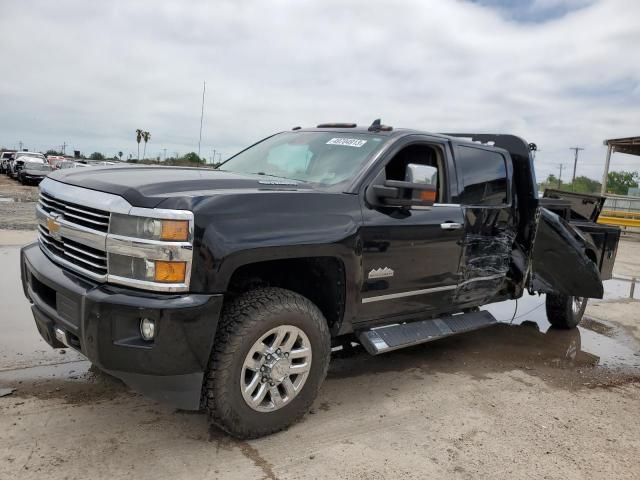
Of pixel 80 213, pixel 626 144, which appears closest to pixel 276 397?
pixel 80 213

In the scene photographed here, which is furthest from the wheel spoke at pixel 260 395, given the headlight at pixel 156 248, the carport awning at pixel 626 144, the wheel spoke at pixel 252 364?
the carport awning at pixel 626 144

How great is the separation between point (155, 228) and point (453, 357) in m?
3.43

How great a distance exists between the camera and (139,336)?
279 cm

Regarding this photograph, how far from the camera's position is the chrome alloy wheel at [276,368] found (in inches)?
124

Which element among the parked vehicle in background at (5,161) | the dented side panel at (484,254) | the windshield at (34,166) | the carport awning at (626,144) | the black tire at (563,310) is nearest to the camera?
the dented side panel at (484,254)

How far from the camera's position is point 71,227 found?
3121mm

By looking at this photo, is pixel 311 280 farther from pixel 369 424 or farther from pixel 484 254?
pixel 484 254

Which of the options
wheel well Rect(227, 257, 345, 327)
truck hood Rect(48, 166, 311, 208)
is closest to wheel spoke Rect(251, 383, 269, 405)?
wheel well Rect(227, 257, 345, 327)

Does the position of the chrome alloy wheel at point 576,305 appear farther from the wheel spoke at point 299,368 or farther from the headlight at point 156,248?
the headlight at point 156,248

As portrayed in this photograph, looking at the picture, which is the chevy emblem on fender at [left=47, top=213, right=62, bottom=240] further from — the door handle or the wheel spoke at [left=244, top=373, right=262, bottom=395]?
the door handle

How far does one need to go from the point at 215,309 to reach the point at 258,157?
2146 millimetres

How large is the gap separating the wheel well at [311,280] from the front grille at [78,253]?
2.65 feet

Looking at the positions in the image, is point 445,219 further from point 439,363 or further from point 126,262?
point 126,262

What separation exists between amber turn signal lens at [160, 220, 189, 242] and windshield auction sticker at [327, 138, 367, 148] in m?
1.79
